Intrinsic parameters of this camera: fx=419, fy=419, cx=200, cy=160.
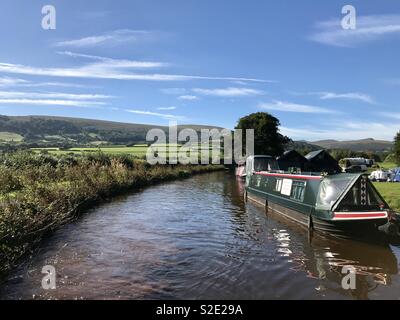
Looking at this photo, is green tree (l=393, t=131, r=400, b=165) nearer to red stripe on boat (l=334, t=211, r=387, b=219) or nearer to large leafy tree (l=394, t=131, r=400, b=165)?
large leafy tree (l=394, t=131, r=400, b=165)

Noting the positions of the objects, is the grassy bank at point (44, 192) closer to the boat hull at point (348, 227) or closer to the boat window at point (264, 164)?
the boat hull at point (348, 227)

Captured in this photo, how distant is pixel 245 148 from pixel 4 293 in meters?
66.4

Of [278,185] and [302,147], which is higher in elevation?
[302,147]

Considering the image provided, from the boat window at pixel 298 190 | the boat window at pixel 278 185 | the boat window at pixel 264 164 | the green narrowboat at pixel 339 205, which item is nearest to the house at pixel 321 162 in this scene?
the boat window at pixel 264 164

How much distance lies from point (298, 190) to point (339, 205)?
448cm

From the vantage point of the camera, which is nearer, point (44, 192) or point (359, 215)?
point (359, 215)

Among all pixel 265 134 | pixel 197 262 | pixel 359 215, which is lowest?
pixel 197 262

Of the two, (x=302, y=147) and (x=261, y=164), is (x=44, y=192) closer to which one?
(x=261, y=164)

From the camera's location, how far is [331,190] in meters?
16.5

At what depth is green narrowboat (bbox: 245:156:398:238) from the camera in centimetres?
1473

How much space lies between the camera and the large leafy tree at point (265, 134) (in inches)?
2852

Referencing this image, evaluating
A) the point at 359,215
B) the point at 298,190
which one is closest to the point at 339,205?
the point at 359,215

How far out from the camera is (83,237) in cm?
1605
